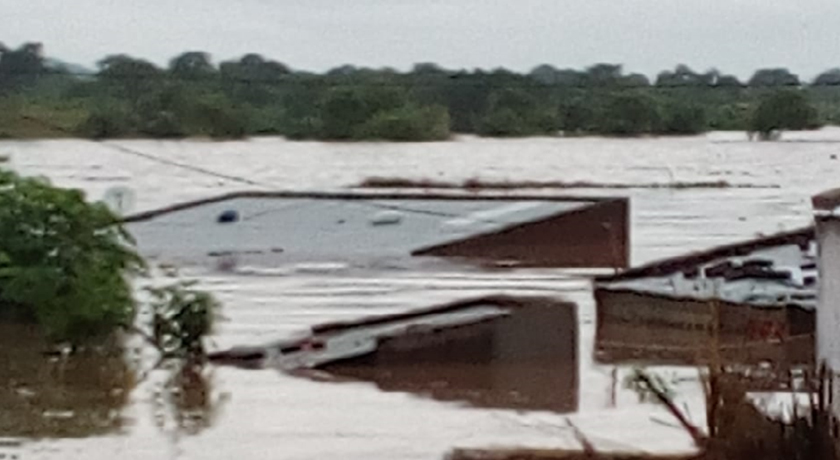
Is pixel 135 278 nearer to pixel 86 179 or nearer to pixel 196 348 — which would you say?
pixel 196 348

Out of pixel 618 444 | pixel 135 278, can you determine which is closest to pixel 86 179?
pixel 135 278

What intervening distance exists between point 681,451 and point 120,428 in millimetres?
2975

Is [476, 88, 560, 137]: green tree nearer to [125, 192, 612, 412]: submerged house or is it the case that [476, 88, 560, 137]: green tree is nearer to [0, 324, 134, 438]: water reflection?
[125, 192, 612, 412]: submerged house

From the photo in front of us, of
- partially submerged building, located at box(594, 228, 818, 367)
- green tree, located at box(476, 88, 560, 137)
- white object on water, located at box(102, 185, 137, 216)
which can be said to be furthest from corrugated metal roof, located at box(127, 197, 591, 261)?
partially submerged building, located at box(594, 228, 818, 367)

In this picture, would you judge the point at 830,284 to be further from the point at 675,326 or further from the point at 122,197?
the point at 122,197

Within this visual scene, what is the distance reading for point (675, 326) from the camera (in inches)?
451

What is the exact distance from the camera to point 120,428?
346 inches

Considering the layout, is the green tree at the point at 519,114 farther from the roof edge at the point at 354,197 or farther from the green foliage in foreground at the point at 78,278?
the green foliage in foreground at the point at 78,278

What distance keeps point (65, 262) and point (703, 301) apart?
158 inches

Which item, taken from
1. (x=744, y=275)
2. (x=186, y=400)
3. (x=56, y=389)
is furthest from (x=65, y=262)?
(x=744, y=275)

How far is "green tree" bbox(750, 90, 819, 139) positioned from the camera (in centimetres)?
1919

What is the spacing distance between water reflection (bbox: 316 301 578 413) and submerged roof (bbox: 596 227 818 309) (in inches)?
24.1

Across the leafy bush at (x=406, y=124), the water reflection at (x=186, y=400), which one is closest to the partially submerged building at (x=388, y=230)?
the leafy bush at (x=406, y=124)

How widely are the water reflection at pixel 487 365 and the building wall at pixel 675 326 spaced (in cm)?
30
